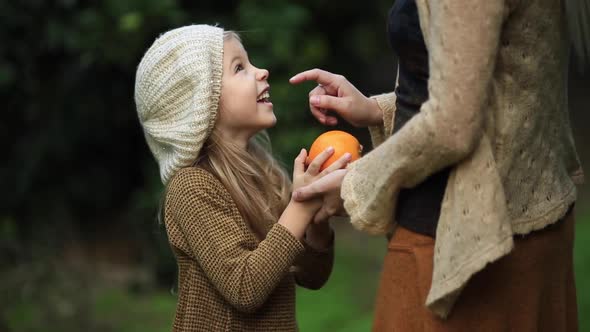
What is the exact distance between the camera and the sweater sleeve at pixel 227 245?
7.73 ft

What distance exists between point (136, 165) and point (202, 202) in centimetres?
392

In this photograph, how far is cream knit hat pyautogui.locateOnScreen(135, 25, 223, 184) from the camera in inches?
100

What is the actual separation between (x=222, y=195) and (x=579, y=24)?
970 mm

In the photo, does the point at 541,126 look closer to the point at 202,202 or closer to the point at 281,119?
the point at 202,202

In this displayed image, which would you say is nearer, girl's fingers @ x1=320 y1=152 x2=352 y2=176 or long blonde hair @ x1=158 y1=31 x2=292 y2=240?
girl's fingers @ x1=320 y1=152 x2=352 y2=176

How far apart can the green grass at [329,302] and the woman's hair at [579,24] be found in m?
2.69

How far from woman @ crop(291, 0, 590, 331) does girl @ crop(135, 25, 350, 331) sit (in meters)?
0.36

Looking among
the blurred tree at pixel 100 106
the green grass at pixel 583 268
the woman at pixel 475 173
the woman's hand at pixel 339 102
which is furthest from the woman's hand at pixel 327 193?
the blurred tree at pixel 100 106

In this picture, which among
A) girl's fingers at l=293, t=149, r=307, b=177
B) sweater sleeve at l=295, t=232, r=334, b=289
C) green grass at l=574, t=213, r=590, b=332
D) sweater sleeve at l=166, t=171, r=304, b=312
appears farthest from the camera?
green grass at l=574, t=213, r=590, b=332

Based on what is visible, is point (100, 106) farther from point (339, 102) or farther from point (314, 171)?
point (314, 171)

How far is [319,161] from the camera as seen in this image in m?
2.38

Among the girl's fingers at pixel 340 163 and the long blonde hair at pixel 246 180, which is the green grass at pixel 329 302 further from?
the girl's fingers at pixel 340 163

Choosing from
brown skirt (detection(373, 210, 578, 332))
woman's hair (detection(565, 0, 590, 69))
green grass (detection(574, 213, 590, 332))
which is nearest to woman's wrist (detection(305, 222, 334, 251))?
brown skirt (detection(373, 210, 578, 332))

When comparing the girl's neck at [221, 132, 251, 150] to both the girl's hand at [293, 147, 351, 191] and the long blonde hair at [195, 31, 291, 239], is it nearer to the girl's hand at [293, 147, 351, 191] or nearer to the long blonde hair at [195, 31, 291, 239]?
the long blonde hair at [195, 31, 291, 239]
